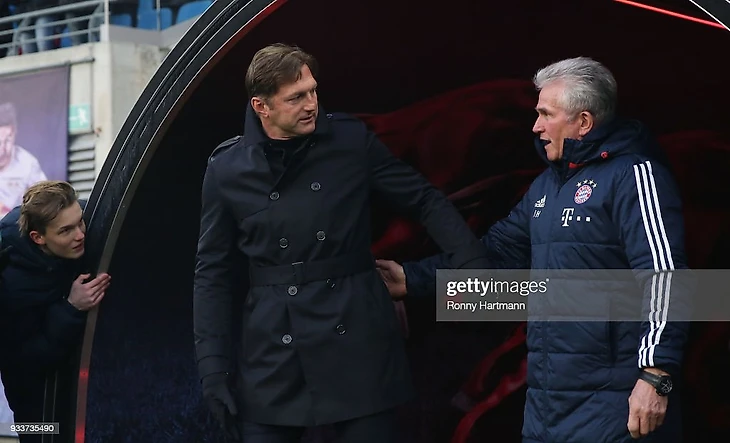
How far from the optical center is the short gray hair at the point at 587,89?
12.1 feet

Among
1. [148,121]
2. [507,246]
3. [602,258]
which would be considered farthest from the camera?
[148,121]

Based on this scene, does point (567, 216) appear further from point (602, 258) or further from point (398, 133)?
point (398, 133)

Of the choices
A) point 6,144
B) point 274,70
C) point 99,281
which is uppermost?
point 6,144

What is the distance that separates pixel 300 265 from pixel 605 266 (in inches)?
37.2

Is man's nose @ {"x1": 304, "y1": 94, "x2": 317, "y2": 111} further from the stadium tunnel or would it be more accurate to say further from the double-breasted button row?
the stadium tunnel

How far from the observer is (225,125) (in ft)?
16.5

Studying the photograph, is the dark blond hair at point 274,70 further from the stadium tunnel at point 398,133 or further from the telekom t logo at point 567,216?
the telekom t logo at point 567,216

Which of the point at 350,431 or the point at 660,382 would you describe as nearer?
the point at 660,382

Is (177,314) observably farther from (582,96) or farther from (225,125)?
(582,96)

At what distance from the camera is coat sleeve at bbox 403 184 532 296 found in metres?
4.09

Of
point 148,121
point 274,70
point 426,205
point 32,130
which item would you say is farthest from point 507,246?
point 32,130

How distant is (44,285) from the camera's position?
4922mm

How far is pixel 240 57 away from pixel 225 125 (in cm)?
37

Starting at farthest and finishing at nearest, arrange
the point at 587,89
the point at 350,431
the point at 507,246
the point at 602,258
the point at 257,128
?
the point at 507,246
the point at 257,128
the point at 350,431
the point at 587,89
the point at 602,258
